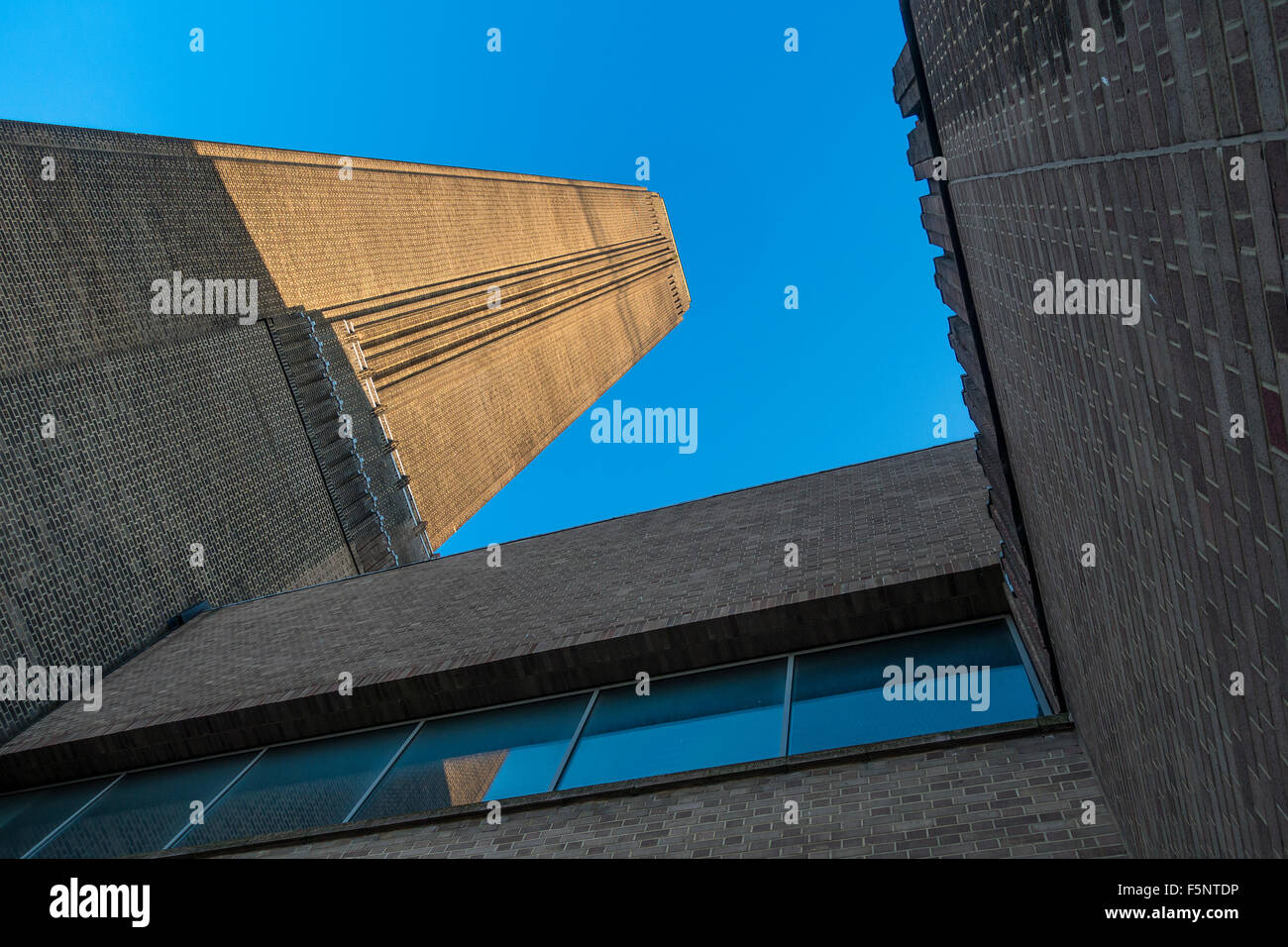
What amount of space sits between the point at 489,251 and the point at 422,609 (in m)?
52.8

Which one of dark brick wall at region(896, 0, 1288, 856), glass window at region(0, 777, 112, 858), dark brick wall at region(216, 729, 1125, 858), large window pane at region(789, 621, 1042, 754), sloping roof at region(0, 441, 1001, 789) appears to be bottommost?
glass window at region(0, 777, 112, 858)

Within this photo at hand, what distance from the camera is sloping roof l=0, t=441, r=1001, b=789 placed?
11.3m

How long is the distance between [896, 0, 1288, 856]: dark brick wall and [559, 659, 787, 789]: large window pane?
3.70 m

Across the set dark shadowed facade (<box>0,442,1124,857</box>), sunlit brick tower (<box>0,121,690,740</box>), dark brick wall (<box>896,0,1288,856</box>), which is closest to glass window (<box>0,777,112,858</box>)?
dark shadowed facade (<box>0,442,1124,857</box>)

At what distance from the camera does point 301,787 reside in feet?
37.5

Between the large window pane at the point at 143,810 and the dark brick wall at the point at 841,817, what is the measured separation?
335cm

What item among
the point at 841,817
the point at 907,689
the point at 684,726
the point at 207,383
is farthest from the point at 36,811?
the point at 207,383

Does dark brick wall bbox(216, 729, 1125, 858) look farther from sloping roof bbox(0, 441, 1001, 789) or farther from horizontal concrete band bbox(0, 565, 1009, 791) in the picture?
sloping roof bbox(0, 441, 1001, 789)

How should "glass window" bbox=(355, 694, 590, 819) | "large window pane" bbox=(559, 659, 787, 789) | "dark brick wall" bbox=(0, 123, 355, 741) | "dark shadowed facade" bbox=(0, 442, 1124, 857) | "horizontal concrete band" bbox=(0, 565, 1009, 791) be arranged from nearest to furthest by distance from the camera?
"dark shadowed facade" bbox=(0, 442, 1124, 857) < "large window pane" bbox=(559, 659, 787, 789) < "glass window" bbox=(355, 694, 590, 819) < "horizontal concrete band" bbox=(0, 565, 1009, 791) < "dark brick wall" bbox=(0, 123, 355, 741)

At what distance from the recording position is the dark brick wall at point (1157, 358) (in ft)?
8.53

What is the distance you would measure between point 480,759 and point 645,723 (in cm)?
195

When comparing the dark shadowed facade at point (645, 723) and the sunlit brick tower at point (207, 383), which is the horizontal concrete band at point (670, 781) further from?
the sunlit brick tower at point (207, 383)
